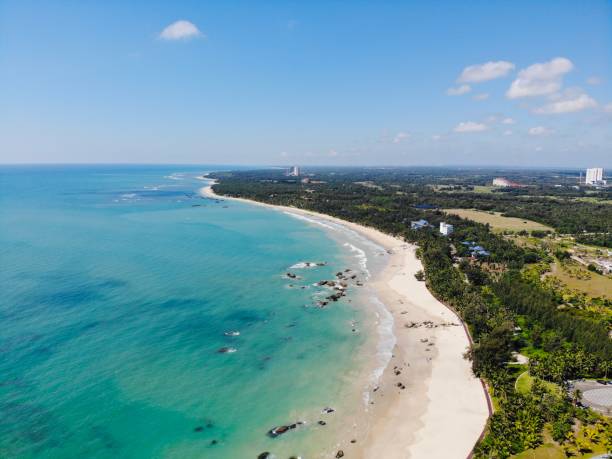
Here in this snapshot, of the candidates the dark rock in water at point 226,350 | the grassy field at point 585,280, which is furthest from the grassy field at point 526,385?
the grassy field at point 585,280

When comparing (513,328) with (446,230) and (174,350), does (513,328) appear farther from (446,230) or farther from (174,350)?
(446,230)

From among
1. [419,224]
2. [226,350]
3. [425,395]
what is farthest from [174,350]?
[419,224]

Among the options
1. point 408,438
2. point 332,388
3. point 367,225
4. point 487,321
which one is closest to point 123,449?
point 332,388

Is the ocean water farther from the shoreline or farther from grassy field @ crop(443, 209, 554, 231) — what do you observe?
grassy field @ crop(443, 209, 554, 231)

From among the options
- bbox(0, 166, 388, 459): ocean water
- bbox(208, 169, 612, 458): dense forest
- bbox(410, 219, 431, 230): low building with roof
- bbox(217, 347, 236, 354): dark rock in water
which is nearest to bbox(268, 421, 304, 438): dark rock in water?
bbox(0, 166, 388, 459): ocean water

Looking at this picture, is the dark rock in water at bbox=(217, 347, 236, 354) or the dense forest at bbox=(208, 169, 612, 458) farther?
the dark rock in water at bbox=(217, 347, 236, 354)

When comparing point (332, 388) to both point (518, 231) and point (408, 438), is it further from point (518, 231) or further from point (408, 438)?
point (518, 231)
